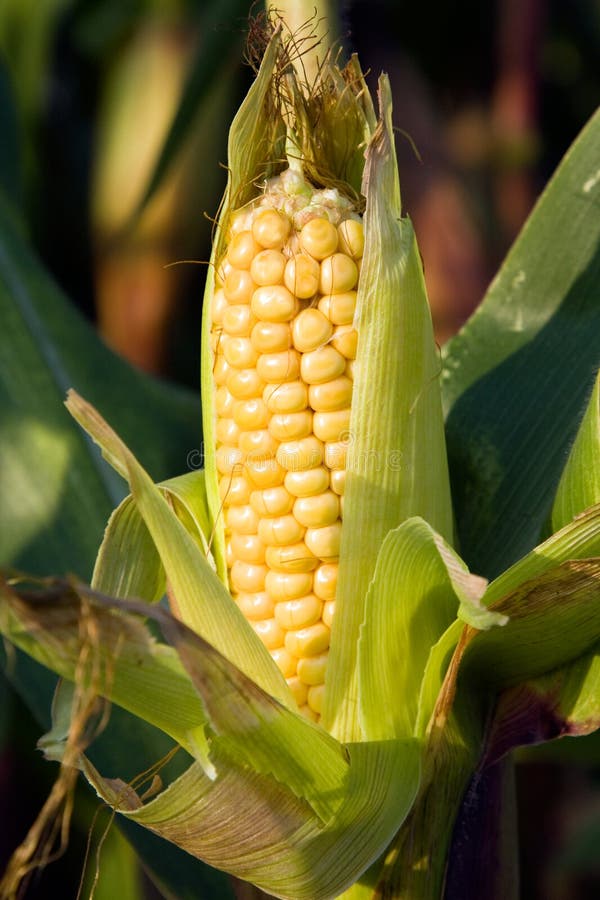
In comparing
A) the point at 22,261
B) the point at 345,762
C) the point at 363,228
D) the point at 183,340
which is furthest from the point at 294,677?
the point at 183,340

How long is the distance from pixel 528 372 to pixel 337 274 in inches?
13.4

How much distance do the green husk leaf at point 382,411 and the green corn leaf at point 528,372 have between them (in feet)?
0.61

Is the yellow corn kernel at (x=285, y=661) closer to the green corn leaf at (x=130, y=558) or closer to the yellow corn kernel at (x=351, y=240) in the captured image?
the green corn leaf at (x=130, y=558)

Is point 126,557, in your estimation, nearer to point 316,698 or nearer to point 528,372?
point 316,698

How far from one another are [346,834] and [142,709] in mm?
Result: 159

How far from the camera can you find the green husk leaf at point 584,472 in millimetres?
725

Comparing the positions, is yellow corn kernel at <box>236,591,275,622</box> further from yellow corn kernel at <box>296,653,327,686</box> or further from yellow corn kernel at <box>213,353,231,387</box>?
yellow corn kernel at <box>213,353,231,387</box>

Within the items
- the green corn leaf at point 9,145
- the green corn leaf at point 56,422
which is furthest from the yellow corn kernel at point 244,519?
the green corn leaf at point 9,145

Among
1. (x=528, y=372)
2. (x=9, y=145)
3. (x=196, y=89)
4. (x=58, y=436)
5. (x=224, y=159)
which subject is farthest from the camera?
(x=224, y=159)

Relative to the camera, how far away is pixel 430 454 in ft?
2.42

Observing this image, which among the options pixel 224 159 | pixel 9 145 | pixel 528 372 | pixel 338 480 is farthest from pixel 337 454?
pixel 224 159

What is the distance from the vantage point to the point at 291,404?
722mm

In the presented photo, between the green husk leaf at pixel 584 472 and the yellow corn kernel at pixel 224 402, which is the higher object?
the yellow corn kernel at pixel 224 402

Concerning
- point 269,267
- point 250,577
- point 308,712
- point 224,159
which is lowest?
point 308,712
